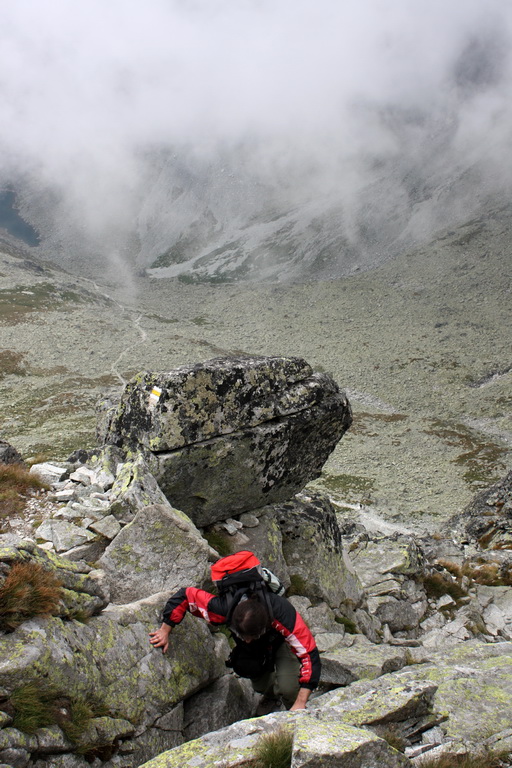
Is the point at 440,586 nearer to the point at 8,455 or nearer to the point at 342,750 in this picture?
the point at 342,750

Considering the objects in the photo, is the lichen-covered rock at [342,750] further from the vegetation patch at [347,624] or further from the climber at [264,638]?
the vegetation patch at [347,624]

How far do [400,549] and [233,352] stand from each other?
8727 centimetres

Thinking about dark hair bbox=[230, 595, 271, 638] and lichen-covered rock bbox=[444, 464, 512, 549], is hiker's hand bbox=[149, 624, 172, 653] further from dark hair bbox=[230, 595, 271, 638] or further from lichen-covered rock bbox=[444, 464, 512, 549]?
lichen-covered rock bbox=[444, 464, 512, 549]

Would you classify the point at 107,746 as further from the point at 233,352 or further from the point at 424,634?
the point at 233,352

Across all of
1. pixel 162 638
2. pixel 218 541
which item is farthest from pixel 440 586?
pixel 162 638

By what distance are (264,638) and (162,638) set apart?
1.54 metres

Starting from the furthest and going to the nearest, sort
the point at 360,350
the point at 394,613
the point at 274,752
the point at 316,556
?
the point at 360,350 < the point at 394,613 < the point at 316,556 < the point at 274,752

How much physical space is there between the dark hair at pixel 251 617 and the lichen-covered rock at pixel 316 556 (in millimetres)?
6940

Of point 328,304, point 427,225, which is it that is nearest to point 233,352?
point 328,304

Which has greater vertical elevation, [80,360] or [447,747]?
[447,747]

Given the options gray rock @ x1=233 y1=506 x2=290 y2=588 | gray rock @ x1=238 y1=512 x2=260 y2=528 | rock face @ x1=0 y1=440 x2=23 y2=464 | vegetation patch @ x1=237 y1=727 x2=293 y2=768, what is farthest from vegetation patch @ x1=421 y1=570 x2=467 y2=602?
rock face @ x1=0 y1=440 x2=23 y2=464

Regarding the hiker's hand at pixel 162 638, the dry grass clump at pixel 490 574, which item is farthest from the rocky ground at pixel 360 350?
the hiker's hand at pixel 162 638

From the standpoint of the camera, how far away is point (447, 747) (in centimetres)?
552

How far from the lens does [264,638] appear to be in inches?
269
